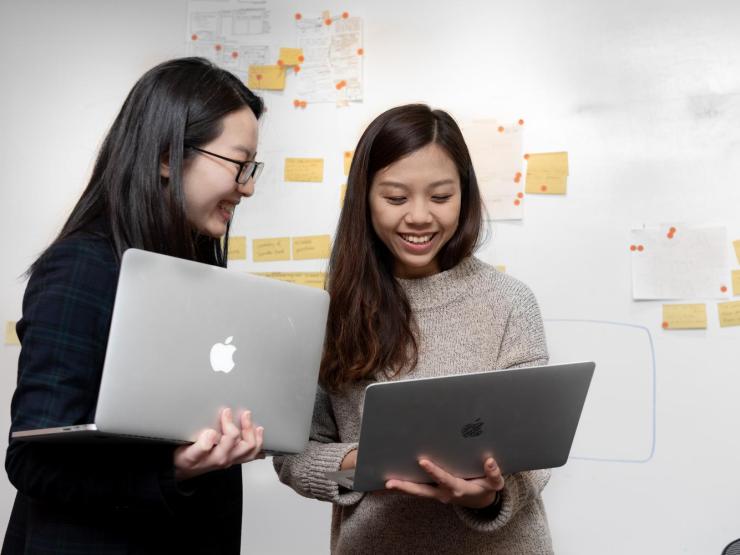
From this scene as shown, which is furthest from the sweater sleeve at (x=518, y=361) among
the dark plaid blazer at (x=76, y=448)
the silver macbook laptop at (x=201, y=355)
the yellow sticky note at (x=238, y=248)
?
the yellow sticky note at (x=238, y=248)

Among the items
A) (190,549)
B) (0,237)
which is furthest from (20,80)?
(190,549)

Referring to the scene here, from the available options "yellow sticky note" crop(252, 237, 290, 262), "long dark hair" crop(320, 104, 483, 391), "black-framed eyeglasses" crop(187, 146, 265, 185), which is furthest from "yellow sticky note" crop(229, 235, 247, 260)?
"black-framed eyeglasses" crop(187, 146, 265, 185)

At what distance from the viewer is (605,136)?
6.89 feet

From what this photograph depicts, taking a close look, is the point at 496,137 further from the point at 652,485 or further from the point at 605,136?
the point at 652,485

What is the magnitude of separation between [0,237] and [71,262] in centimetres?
163

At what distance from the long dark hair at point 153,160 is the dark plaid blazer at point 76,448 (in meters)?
0.04

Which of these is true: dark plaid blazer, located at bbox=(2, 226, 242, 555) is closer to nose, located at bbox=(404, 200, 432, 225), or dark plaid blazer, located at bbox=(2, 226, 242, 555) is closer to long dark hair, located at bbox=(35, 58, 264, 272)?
long dark hair, located at bbox=(35, 58, 264, 272)

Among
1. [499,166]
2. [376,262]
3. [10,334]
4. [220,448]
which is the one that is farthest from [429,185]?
[10,334]

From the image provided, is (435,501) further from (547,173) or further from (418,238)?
(547,173)

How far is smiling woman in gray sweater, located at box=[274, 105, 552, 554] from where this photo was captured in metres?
1.21

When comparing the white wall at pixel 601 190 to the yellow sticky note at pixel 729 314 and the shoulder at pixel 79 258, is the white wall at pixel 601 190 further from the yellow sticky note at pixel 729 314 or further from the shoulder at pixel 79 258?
the shoulder at pixel 79 258

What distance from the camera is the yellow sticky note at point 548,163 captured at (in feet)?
6.91

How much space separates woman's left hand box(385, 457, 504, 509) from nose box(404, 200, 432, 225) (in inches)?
16.0

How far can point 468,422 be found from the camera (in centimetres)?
102
